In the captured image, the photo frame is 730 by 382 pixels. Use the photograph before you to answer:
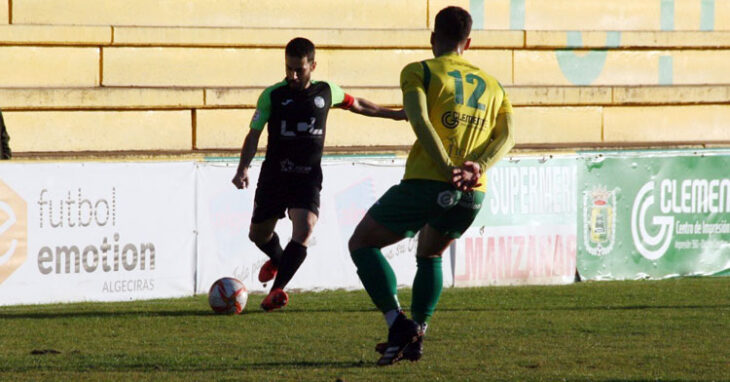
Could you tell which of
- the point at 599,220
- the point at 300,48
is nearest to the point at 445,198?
the point at 300,48

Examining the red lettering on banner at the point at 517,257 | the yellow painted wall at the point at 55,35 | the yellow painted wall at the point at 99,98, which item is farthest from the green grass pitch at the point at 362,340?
the yellow painted wall at the point at 55,35

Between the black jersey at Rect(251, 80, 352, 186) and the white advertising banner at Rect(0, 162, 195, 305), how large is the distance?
7.12 ft

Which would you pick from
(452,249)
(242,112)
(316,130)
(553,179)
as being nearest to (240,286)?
(316,130)

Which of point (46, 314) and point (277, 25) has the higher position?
point (277, 25)

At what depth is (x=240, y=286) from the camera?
10.0 metres

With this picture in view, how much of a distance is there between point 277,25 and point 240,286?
305 inches

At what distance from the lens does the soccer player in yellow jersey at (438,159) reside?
665 cm

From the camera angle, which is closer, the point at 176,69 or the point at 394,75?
the point at 176,69

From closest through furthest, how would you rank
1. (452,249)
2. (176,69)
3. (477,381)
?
(477,381) < (452,249) < (176,69)

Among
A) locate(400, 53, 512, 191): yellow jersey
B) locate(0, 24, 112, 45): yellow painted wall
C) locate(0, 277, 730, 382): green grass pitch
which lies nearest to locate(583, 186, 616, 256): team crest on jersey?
locate(0, 277, 730, 382): green grass pitch

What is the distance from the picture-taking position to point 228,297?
9.93m

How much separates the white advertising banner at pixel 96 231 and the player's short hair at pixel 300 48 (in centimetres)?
283

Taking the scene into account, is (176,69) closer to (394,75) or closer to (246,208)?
(394,75)

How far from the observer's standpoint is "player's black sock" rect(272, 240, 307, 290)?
31.9 feet
